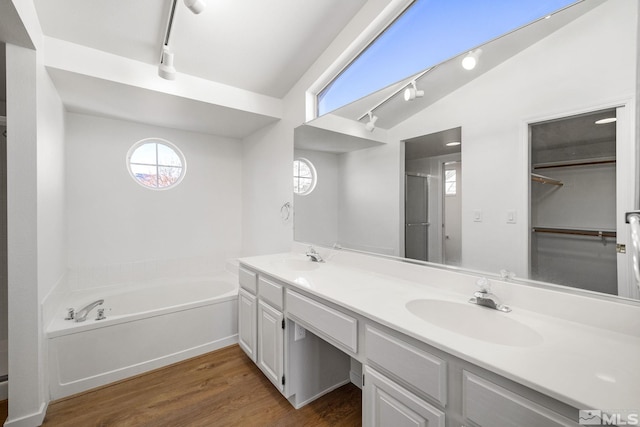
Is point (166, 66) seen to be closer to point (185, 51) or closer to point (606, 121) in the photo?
point (185, 51)

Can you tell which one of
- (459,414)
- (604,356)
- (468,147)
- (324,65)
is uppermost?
(324,65)

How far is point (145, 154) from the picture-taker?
3195 mm

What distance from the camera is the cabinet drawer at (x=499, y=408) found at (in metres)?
0.69

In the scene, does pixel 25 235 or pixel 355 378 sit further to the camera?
pixel 355 378

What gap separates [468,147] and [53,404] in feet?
10.3

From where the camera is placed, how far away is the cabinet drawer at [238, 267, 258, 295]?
2.13m

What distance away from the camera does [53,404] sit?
1859 mm

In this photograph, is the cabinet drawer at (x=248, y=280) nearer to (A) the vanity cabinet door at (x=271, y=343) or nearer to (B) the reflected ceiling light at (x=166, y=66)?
(A) the vanity cabinet door at (x=271, y=343)

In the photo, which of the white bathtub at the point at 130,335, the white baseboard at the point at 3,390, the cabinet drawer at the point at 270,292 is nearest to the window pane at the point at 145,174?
the white bathtub at the point at 130,335

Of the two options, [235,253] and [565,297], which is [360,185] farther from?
[235,253]

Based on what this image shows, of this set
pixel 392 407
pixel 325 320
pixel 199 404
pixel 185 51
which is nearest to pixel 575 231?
pixel 392 407

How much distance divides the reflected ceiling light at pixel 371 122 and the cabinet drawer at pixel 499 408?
5.05ft

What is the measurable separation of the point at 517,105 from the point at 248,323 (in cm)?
229

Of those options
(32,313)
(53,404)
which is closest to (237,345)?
(53,404)
